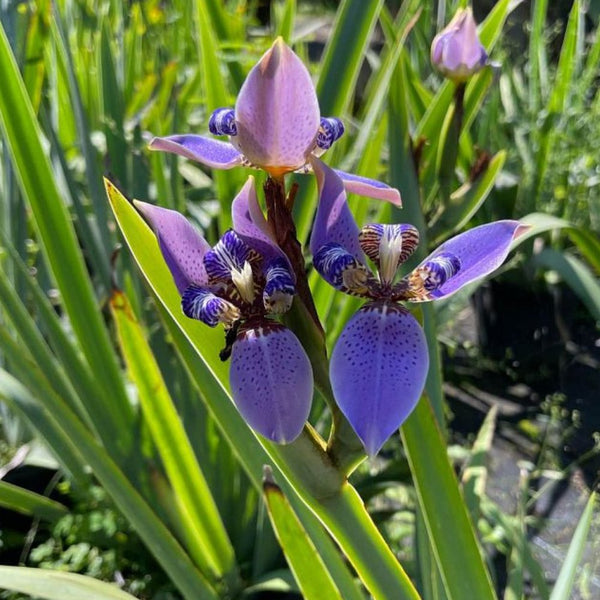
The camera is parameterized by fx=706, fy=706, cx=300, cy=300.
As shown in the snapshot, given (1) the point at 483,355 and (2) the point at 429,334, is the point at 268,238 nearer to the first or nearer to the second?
(2) the point at 429,334

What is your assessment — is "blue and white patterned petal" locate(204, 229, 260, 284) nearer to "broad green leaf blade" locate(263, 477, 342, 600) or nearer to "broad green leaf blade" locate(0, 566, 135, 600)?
"broad green leaf blade" locate(263, 477, 342, 600)

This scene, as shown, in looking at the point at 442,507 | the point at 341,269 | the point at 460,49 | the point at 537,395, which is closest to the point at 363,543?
the point at 442,507

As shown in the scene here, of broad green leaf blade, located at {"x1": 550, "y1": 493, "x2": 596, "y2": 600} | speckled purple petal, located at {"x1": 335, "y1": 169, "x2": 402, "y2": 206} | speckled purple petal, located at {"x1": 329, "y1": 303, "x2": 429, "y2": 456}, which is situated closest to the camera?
speckled purple petal, located at {"x1": 329, "y1": 303, "x2": 429, "y2": 456}

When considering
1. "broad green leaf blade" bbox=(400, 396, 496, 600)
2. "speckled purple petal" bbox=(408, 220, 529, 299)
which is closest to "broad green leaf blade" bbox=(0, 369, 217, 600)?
"broad green leaf blade" bbox=(400, 396, 496, 600)

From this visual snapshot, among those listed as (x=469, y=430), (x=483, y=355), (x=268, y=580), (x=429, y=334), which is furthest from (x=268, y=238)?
(x=483, y=355)

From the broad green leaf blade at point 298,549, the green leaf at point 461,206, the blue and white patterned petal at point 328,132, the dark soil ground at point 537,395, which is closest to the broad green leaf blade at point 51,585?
the broad green leaf blade at point 298,549

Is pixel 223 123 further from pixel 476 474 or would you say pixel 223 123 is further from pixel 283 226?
pixel 476 474
